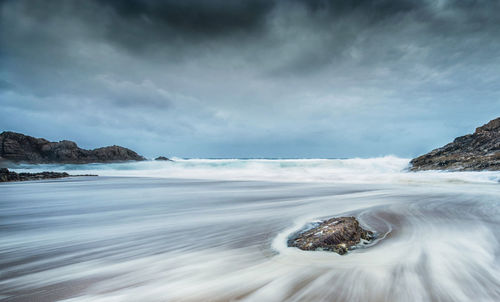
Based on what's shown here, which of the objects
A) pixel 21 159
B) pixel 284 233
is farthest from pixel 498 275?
pixel 21 159

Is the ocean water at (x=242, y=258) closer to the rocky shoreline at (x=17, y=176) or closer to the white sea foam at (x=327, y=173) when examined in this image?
the white sea foam at (x=327, y=173)

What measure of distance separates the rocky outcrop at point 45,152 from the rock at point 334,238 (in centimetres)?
3118

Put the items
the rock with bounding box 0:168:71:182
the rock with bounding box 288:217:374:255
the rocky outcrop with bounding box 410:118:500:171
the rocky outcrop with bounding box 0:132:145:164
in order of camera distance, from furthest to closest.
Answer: the rocky outcrop with bounding box 0:132:145:164 < the rock with bounding box 0:168:71:182 < the rocky outcrop with bounding box 410:118:500:171 < the rock with bounding box 288:217:374:255

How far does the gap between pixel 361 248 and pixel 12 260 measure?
335 centimetres

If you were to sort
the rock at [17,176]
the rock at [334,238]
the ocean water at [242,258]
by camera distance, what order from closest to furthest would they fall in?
the ocean water at [242,258], the rock at [334,238], the rock at [17,176]

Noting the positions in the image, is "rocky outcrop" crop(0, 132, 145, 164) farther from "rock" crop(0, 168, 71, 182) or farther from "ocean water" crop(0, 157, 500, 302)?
"ocean water" crop(0, 157, 500, 302)

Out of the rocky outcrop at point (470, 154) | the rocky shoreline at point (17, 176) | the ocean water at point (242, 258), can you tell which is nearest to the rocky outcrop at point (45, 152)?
the rocky shoreline at point (17, 176)

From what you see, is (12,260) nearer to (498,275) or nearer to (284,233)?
(284,233)

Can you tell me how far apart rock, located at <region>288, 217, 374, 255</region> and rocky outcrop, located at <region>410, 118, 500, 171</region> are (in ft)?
31.3

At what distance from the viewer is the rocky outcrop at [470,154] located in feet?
30.0

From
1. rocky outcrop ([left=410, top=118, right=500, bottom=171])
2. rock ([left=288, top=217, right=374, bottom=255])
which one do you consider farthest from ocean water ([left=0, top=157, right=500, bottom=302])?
rocky outcrop ([left=410, top=118, right=500, bottom=171])

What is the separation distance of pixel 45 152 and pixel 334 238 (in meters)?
35.0

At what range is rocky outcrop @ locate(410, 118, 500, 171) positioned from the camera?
30.0 ft

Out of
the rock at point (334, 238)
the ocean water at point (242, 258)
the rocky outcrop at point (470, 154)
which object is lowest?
the ocean water at point (242, 258)
